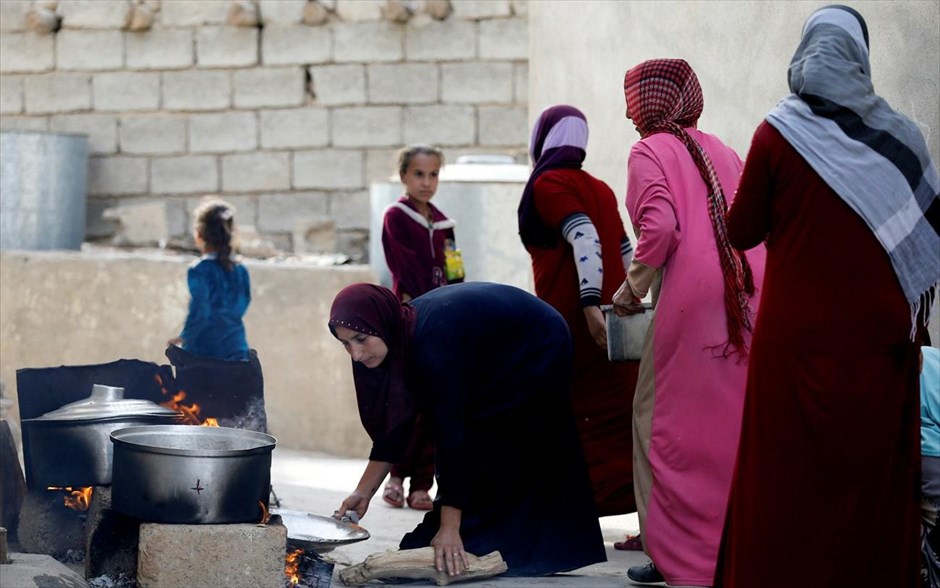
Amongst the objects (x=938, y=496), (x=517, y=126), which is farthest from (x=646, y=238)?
(x=517, y=126)

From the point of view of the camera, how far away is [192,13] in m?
12.3

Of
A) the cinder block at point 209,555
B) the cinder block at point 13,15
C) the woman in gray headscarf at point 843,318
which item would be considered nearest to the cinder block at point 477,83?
the cinder block at point 13,15

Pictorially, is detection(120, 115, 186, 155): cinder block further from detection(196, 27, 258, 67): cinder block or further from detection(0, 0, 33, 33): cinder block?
detection(0, 0, 33, 33): cinder block

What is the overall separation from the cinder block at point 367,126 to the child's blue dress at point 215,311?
5220mm

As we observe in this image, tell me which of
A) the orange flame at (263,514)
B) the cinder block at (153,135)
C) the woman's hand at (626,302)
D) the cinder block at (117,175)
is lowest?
the orange flame at (263,514)

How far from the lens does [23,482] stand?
526 centimetres

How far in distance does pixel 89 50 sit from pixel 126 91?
1.55 ft

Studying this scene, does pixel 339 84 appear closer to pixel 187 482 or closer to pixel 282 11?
pixel 282 11

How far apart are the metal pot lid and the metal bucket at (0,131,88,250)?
6.82 m

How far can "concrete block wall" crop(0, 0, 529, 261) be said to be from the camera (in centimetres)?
1197

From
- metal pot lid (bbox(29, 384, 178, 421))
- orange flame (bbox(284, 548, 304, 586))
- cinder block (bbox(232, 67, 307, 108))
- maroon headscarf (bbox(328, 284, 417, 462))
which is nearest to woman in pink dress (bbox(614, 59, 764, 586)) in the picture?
maroon headscarf (bbox(328, 284, 417, 462))

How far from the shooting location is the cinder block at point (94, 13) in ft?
40.8

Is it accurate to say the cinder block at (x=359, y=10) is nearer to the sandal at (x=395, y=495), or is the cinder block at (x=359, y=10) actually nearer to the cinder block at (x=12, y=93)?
the cinder block at (x=12, y=93)

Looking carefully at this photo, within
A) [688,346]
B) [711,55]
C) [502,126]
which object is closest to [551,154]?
[688,346]
